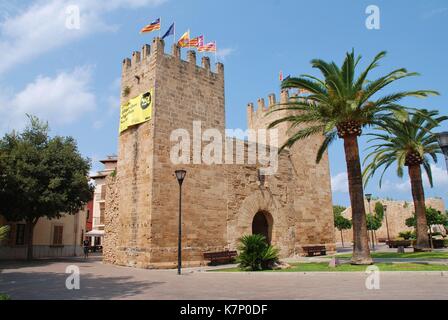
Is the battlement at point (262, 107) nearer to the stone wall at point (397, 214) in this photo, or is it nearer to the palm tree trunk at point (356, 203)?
the palm tree trunk at point (356, 203)

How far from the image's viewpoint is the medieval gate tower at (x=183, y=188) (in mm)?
15555

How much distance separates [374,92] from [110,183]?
12.9 meters

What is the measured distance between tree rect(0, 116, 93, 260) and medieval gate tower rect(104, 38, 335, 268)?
3687mm

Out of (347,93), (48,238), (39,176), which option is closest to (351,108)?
(347,93)

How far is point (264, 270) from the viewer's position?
12.9 metres

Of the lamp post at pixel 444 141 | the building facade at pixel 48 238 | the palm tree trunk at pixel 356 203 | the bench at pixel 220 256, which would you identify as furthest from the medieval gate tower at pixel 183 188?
the lamp post at pixel 444 141

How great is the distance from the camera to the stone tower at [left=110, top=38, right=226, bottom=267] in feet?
50.4

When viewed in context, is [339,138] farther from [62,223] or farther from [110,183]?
[62,223]

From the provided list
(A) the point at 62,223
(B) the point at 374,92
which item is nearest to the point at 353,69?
(B) the point at 374,92

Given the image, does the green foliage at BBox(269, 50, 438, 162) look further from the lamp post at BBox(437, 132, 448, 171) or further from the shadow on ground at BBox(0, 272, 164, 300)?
the shadow on ground at BBox(0, 272, 164, 300)

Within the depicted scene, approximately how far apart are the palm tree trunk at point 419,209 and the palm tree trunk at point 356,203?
708 cm

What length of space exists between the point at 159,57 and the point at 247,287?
11.1 meters

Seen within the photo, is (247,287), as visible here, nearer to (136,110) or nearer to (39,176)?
(136,110)

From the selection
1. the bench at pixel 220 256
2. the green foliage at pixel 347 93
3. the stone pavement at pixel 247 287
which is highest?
the green foliage at pixel 347 93
